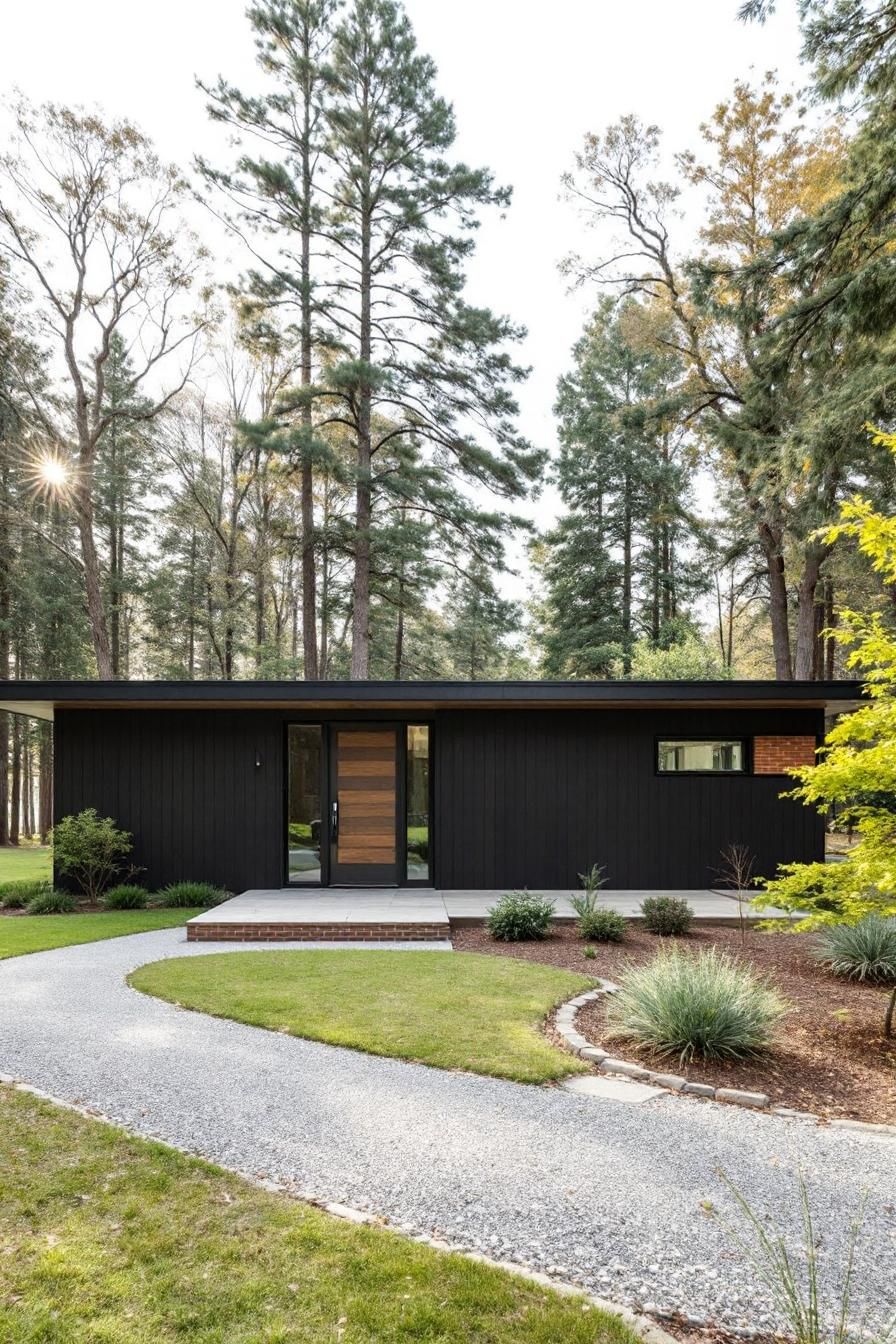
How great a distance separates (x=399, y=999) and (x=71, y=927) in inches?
169

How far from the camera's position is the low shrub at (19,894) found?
8852 mm

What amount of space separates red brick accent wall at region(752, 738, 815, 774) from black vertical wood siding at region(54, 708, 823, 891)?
0.21 meters

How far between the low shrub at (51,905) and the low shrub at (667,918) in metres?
6.28

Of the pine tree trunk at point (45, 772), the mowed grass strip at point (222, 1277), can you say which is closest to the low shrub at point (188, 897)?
the mowed grass strip at point (222, 1277)

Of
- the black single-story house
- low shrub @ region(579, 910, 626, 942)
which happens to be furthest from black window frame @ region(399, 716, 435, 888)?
low shrub @ region(579, 910, 626, 942)

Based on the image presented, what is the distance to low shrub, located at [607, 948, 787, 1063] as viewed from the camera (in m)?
3.88

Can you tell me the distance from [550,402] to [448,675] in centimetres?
882

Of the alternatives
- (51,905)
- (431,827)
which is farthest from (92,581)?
(431,827)

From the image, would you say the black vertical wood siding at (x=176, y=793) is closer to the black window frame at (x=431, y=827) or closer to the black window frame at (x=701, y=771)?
the black window frame at (x=431, y=827)

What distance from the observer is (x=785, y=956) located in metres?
6.25

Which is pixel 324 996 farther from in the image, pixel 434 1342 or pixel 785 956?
pixel 785 956

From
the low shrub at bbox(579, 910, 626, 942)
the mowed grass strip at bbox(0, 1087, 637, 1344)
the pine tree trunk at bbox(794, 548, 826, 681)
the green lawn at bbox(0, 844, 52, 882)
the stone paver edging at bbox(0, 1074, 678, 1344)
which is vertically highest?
the pine tree trunk at bbox(794, 548, 826, 681)

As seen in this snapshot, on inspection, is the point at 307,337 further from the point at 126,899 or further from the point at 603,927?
the point at 603,927

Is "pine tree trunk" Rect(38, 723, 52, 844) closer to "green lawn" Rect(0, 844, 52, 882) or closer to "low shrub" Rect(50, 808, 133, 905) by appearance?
"green lawn" Rect(0, 844, 52, 882)
